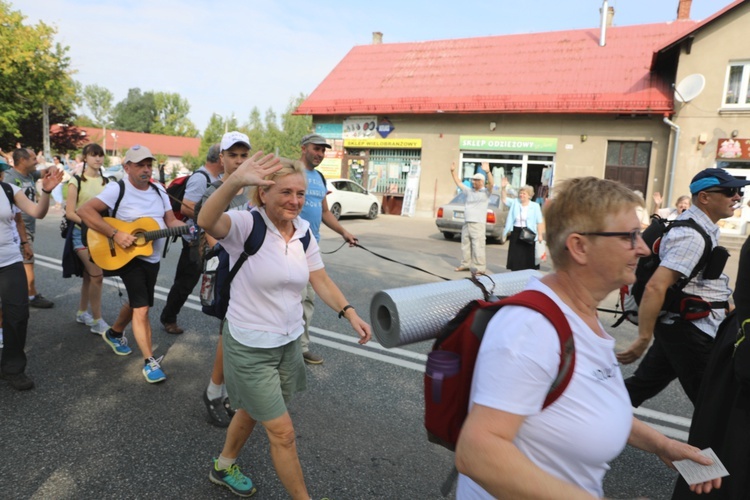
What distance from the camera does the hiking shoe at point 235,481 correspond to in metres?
2.74

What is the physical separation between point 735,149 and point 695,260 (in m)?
16.7

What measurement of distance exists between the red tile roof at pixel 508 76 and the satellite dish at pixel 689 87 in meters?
0.53

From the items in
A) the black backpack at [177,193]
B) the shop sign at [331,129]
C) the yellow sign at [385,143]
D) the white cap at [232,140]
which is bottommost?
the black backpack at [177,193]

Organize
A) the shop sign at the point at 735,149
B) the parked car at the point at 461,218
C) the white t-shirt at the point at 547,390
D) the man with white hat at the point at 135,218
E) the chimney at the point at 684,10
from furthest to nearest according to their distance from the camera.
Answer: the chimney at the point at 684,10, the shop sign at the point at 735,149, the parked car at the point at 461,218, the man with white hat at the point at 135,218, the white t-shirt at the point at 547,390

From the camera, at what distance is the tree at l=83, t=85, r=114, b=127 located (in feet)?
301

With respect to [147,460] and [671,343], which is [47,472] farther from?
[671,343]

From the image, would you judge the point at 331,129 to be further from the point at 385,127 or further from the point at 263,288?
the point at 263,288

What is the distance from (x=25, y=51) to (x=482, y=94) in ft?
61.7

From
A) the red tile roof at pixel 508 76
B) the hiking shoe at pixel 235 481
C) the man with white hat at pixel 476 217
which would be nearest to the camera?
the hiking shoe at pixel 235 481

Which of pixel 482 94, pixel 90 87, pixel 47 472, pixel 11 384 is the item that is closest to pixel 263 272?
pixel 47 472

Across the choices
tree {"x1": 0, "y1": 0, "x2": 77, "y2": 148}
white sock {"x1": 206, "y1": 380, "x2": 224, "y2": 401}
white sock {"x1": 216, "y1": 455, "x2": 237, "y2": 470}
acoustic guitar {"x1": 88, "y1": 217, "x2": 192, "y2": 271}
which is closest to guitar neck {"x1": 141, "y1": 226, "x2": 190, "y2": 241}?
acoustic guitar {"x1": 88, "y1": 217, "x2": 192, "y2": 271}

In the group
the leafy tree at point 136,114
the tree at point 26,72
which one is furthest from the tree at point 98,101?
the tree at point 26,72

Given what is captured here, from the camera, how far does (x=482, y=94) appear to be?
20953mm

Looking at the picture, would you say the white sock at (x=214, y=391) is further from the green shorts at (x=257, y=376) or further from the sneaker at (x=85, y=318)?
the sneaker at (x=85, y=318)
